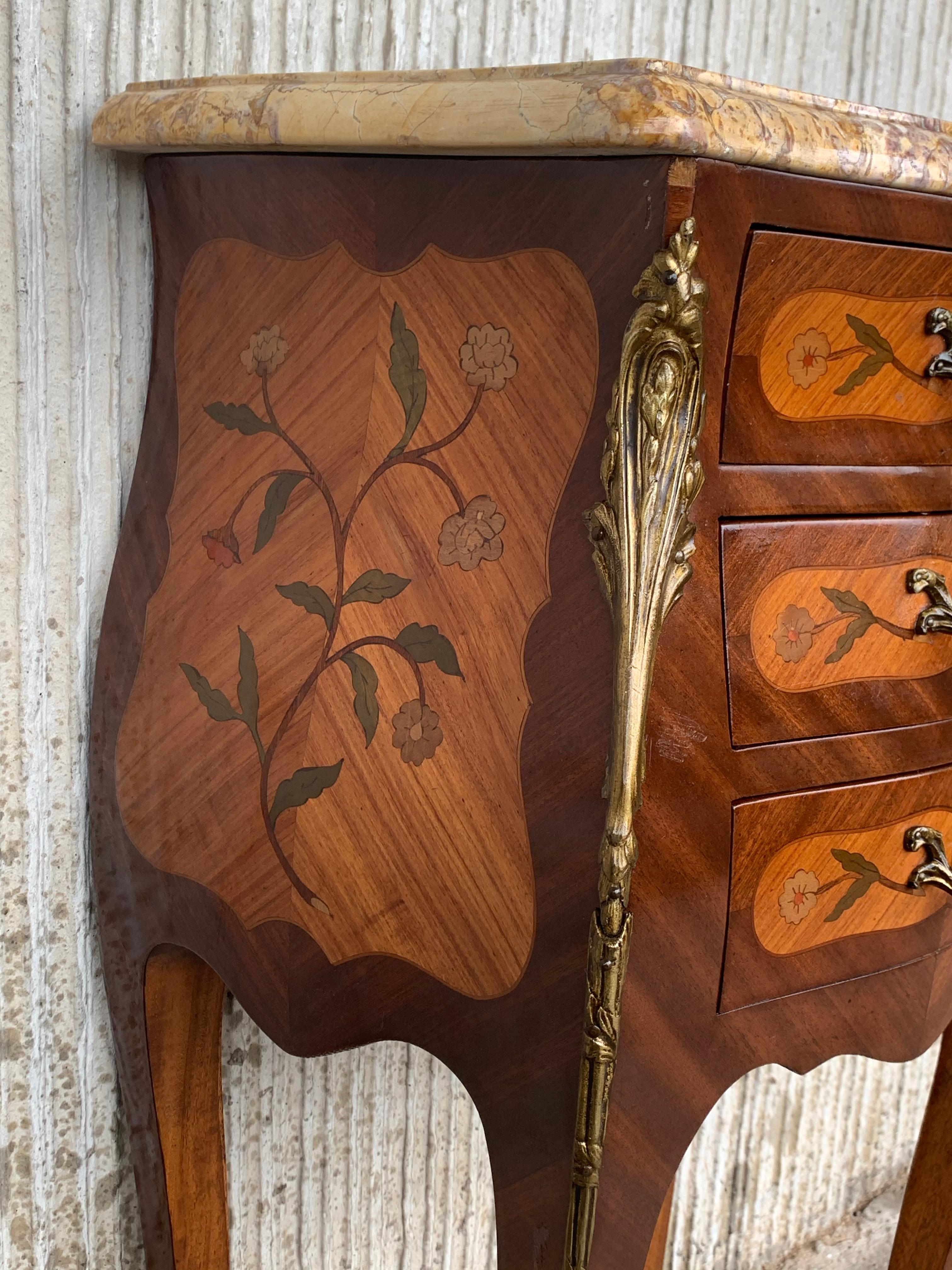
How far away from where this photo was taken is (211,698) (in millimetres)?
718

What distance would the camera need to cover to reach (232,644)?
0.71 m

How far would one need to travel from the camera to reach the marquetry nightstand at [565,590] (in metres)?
0.54

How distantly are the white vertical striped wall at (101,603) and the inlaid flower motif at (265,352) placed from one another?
14cm

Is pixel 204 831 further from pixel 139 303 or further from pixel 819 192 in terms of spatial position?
pixel 819 192

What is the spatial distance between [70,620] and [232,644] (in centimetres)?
16

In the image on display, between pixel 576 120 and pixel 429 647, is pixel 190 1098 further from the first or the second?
pixel 576 120

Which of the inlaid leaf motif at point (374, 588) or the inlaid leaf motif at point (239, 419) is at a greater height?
the inlaid leaf motif at point (239, 419)

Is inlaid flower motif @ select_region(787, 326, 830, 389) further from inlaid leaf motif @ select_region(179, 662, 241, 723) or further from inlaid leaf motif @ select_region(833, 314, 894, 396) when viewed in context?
inlaid leaf motif @ select_region(179, 662, 241, 723)

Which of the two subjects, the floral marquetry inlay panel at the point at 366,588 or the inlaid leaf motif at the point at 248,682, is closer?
the floral marquetry inlay panel at the point at 366,588

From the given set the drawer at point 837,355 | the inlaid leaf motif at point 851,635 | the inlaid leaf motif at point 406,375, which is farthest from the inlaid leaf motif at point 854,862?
the inlaid leaf motif at point 406,375

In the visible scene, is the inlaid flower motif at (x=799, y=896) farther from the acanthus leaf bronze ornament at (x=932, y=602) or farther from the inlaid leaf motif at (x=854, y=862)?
the acanthus leaf bronze ornament at (x=932, y=602)

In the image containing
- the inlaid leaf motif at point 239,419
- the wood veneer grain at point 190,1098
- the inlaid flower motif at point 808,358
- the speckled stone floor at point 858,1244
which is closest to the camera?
the inlaid flower motif at point 808,358

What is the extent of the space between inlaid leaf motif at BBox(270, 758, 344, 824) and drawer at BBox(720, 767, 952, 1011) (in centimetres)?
21

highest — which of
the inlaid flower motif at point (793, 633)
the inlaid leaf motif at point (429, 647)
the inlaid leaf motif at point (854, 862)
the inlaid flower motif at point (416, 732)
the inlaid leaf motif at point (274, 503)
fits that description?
the inlaid leaf motif at point (274, 503)
